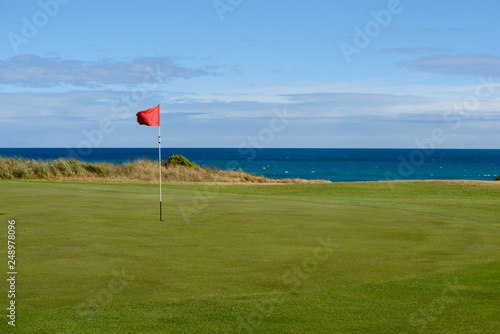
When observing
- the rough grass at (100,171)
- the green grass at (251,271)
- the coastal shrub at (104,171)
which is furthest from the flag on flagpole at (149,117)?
the coastal shrub at (104,171)

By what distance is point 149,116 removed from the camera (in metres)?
14.7

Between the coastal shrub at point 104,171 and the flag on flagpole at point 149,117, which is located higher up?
the flag on flagpole at point 149,117

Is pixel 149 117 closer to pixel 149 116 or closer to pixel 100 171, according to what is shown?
pixel 149 116

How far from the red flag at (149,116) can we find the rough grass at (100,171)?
2150 centimetres

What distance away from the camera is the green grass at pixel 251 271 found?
605 cm

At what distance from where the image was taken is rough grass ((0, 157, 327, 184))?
35.2 meters

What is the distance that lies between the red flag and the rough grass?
846 inches

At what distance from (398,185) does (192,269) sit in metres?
22.5

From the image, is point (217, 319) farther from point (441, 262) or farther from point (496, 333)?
point (441, 262)

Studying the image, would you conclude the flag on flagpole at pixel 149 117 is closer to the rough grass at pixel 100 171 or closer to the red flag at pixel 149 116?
the red flag at pixel 149 116

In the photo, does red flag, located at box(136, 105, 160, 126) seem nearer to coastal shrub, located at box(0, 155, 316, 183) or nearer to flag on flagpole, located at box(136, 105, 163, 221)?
flag on flagpole, located at box(136, 105, 163, 221)

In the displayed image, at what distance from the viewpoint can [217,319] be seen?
6.09 m

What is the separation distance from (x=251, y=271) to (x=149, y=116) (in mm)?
7609

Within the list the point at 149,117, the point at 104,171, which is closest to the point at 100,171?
the point at 104,171
